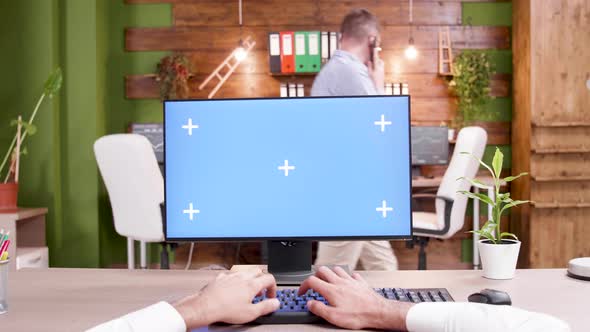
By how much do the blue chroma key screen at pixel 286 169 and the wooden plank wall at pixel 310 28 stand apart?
3.30m

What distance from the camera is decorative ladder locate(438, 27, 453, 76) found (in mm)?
4652

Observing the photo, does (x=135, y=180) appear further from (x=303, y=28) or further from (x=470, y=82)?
(x=470, y=82)

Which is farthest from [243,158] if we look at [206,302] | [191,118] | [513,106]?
[513,106]

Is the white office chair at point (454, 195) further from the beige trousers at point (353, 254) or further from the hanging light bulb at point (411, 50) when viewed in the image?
the hanging light bulb at point (411, 50)

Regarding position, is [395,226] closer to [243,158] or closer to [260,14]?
[243,158]

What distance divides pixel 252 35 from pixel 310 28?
0.47 m

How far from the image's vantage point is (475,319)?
959mm

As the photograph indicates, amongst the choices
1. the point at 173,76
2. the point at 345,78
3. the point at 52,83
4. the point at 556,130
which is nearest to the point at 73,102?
the point at 52,83

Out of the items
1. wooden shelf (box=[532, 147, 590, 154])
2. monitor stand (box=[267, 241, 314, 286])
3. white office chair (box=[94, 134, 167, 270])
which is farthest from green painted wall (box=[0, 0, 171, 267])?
monitor stand (box=[267, 241, 314, 286])

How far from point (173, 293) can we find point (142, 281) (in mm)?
158

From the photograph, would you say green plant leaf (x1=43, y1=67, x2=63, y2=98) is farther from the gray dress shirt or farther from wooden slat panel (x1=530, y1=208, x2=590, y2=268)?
wooden slat panel (x1=530, y1=208, x2=590, y2=268)

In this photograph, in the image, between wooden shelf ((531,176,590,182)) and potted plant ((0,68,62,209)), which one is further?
wooden shelf ((531,176,590,182))

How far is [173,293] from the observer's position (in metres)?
1.32

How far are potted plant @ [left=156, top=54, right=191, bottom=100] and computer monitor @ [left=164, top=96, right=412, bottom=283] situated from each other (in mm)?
3232
